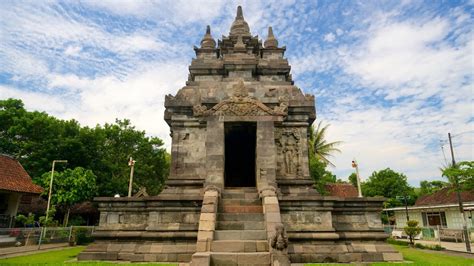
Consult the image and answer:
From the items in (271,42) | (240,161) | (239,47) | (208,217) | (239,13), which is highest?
(239,13)

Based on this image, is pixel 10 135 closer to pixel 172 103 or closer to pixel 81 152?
pixel 81 152

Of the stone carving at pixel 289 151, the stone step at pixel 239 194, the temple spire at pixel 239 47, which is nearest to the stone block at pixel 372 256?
the stone step at pixel 239 194

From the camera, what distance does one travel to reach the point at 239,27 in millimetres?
20156

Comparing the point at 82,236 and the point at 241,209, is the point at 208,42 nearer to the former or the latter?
the point at 241,209

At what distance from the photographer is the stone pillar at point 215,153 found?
40.1 feet

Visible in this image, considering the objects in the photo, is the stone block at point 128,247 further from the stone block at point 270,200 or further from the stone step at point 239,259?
the stone block at point 270,200

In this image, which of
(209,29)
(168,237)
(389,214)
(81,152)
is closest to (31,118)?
(81,152)

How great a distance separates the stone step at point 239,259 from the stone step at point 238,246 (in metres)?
0.42

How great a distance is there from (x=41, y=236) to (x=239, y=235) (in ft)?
51.1

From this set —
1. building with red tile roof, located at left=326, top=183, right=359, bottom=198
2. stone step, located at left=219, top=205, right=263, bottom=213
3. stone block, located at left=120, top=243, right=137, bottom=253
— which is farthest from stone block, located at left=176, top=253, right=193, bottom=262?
building with red tile roof, located at left=326, top=183, right=359, bottom=198

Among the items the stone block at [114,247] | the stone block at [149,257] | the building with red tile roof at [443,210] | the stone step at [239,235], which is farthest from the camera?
the building with red tile roof at [443,210]

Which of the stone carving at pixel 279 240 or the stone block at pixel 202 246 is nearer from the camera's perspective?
the stone carving at pixel 279 240

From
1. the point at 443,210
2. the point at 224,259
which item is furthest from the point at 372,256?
the point at 443,210

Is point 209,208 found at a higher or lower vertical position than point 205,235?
higher
